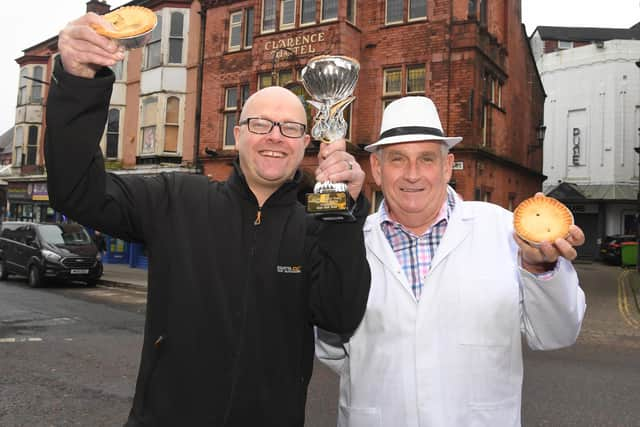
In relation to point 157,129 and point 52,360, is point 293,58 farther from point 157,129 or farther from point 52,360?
point 52,360

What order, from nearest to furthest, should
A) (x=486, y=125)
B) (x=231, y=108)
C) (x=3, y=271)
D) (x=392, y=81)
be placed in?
(x=392, y=81) < (x=486, y=125) < (x=3, y=271) < (x=231, y=108)

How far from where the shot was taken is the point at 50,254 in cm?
1402

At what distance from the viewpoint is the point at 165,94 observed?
19.4 m

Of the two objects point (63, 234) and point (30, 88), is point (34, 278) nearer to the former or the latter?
point (63, 234)

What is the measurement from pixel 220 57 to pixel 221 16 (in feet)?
5.26

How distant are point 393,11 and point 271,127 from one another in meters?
14.2

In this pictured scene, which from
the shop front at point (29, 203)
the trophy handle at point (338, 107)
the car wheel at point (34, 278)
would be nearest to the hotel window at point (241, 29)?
the car wheel at point (34, 278)

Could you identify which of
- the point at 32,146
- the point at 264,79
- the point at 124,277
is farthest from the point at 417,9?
the point at 32,146

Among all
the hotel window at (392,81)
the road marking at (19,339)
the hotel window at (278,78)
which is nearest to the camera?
the road marking at (19,339)

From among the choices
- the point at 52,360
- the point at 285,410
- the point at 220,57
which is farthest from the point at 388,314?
the point at 220,57

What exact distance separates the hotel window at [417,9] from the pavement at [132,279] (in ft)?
32.0

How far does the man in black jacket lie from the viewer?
2025 millimetres

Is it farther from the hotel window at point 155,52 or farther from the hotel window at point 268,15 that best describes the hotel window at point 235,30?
the hotel window at point 155,52

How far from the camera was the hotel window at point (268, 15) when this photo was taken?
16547mm
